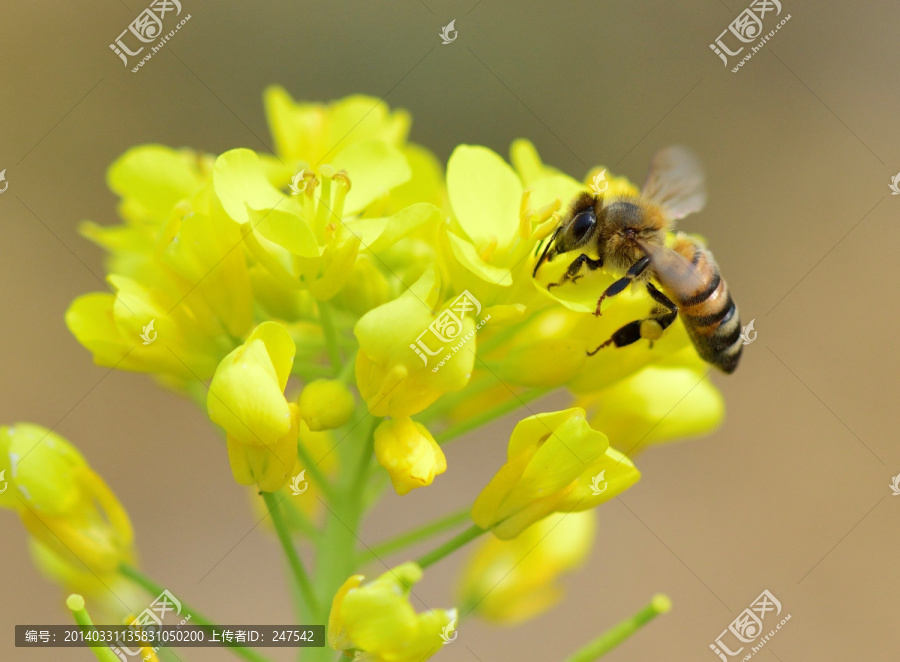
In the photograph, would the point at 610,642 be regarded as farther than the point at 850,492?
No

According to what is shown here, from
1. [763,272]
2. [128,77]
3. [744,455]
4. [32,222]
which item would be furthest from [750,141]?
[32,222]

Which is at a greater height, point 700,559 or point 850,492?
point 850,492

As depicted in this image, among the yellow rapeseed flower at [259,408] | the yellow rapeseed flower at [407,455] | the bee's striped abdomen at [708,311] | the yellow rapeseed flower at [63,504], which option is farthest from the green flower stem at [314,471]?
the bee's striped abdomen at [708,311]

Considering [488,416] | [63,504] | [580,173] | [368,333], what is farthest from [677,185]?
[580,173]

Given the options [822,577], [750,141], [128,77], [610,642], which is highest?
[750,141]

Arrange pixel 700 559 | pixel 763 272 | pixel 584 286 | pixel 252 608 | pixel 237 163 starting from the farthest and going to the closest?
pixel 763 272 → pixel 700 559 → pixel 252 608 → pixel 584 286 → pixel 237 163

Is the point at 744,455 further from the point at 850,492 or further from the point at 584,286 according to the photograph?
the point at 584,286
